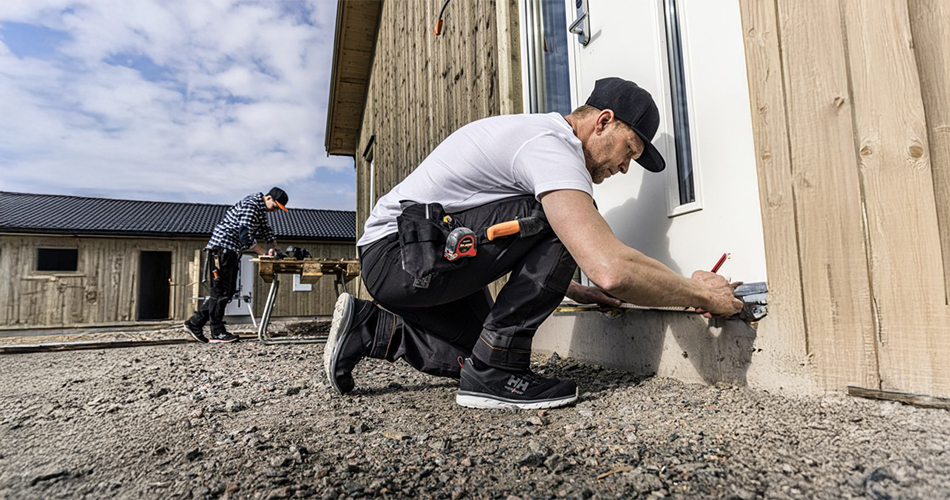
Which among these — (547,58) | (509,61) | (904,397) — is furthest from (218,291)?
(904,397)

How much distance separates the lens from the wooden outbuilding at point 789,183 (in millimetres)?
1287

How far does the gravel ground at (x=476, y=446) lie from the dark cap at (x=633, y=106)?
2.91 feet

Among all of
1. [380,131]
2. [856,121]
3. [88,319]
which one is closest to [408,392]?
[856,121]

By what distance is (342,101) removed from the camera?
35.1ft

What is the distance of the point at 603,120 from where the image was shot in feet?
6.05

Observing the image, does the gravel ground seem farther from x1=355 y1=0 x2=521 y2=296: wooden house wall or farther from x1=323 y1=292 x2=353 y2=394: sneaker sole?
x1=355 y1=0 x2=521 y2=296: wooden house wall

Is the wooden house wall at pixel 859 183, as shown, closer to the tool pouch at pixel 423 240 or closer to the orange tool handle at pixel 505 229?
the orange tool handle at pixel 505 229

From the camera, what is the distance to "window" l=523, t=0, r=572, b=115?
2961 millimetres

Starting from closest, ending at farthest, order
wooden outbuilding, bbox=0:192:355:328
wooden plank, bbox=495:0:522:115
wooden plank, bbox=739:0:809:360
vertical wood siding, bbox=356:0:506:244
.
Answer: wooden plank, bbox=739:0:809:360
wooden plank, bbox=495:0:522:115
vertical wood siding, bbox=356:0:506:244
wooden outbuilding, bbox=0:192:355:328

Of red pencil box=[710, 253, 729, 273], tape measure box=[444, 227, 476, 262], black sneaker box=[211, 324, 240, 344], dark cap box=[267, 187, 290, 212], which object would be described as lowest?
black sneaker box=[211, 324, 240, 344]

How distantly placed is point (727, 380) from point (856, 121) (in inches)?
35.1

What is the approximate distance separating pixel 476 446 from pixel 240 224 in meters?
4.74

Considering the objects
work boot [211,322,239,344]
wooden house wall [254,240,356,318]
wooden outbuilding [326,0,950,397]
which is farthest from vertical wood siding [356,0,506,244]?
wooden house wall [254,240,356,318]

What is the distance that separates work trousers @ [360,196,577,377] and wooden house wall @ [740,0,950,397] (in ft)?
2.27
